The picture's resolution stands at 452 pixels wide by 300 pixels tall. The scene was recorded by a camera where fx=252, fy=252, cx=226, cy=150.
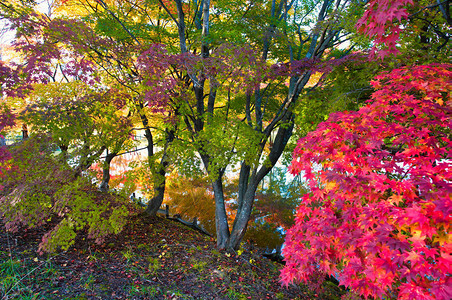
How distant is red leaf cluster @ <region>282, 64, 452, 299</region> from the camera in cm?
154

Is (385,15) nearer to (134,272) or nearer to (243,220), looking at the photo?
(243,220)

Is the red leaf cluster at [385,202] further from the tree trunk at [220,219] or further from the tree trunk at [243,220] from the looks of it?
the tree trunk at [220,219]

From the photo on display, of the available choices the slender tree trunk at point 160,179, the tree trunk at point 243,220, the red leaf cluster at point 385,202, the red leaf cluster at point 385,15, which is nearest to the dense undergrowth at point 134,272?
the tree trunk at point 243,220

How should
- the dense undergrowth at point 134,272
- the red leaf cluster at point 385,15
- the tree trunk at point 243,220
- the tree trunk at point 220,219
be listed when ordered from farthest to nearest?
1. the tree trunk at point 220,219
2. the tree trunk at point 243,220
3. the dense undergrowth at point 134,272
4. the red leaf cluster at point 385,15

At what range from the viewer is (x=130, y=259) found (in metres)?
4.17

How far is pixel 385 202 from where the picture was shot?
1865mm

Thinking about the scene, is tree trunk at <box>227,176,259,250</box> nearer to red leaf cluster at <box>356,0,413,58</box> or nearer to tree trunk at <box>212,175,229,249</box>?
tree trunk at <box>212,175,229,249</box>

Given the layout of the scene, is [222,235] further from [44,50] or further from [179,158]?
[44,50]

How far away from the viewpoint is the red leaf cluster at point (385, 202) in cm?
154

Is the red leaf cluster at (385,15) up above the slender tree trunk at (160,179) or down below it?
above

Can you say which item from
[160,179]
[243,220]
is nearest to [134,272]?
[243,220]

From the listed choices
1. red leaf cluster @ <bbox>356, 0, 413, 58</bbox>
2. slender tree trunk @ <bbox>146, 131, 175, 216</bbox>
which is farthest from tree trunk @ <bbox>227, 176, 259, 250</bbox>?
red leaf cluster @ <bbox>356, 0, 413, 58</bbox>

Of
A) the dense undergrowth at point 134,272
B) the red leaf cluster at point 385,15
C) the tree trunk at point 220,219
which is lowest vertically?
the dense undergrowth at point 134,272

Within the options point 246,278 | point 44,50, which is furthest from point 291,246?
point 44,50
